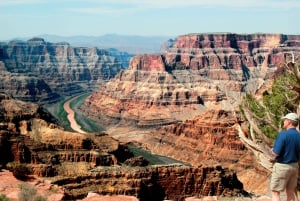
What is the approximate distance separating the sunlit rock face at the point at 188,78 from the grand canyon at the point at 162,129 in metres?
0.33

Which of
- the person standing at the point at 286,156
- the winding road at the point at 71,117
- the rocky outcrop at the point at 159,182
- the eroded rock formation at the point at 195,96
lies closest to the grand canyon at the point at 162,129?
the rocky outcrop at the point at 159,182

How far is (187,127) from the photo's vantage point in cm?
10306

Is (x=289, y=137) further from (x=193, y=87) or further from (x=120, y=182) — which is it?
(x=193, y=87)

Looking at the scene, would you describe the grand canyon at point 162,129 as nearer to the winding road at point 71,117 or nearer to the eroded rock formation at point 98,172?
the eroded rock formation at point 98,172

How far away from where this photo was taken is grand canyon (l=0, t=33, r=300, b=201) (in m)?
50.5

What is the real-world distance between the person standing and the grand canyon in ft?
8.99

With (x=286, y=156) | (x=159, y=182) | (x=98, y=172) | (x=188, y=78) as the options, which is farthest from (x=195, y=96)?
(x=286, y=156)

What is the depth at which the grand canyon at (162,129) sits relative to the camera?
50469 millimetres

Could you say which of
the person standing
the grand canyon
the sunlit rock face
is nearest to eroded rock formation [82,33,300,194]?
the sunlit rock face

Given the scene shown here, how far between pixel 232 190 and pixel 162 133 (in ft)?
184

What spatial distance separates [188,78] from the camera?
152875mm

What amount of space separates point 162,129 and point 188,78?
42938 millimetres

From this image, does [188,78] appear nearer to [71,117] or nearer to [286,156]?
[71,117]

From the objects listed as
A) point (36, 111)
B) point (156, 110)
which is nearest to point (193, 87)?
point (156, 110)
